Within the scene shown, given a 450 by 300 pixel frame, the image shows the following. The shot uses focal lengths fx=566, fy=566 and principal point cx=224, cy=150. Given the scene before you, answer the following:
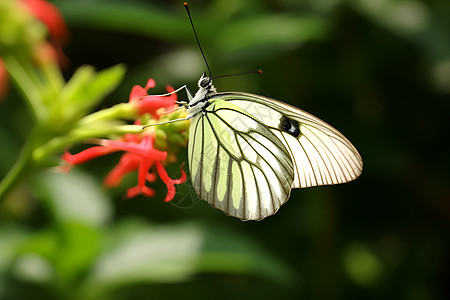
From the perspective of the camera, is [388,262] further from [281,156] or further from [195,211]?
[281,156]

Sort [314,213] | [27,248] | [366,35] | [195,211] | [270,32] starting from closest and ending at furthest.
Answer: [27,248] < [270,32] < [314,213] < [195,211] < [366,35]

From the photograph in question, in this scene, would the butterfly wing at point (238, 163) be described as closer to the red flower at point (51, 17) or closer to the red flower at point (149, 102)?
the red flower at point (149, 102)

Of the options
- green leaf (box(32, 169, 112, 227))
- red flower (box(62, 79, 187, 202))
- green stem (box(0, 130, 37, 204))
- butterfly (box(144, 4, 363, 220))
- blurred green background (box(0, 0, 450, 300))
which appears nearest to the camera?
green stem (box(0, 130, 37, 204))

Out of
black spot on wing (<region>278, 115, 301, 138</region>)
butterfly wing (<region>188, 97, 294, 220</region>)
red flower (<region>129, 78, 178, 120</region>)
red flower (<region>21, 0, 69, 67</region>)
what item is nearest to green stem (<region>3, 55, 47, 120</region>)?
red flower (<region>129, 78, 178, 120</region>)

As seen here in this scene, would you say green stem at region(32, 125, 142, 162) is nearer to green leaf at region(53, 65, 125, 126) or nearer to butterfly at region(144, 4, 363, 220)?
green leaf at region(53, 65, 125, 126)

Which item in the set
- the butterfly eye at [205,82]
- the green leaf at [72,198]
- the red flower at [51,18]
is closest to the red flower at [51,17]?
the red flower at [51,18]

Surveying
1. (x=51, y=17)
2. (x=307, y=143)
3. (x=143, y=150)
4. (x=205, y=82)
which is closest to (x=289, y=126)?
(x=307, y=143)

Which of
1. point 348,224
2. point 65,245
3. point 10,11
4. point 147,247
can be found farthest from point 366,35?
point 10,11
